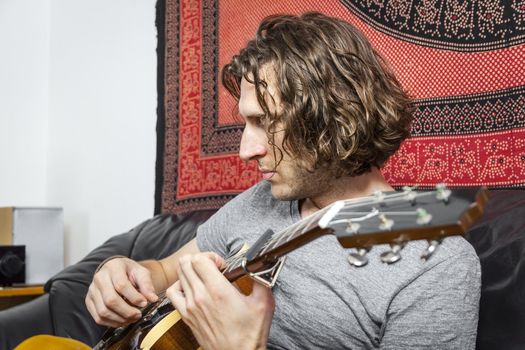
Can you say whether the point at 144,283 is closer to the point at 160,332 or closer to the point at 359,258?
the point at 160,332

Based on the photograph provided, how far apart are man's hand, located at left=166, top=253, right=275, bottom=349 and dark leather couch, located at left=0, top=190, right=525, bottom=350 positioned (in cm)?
50

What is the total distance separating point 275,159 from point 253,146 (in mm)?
52

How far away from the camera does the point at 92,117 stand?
303cm

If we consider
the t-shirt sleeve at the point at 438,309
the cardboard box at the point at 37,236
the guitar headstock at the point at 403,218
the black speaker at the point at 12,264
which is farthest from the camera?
the cardboard box at the point at 37,236

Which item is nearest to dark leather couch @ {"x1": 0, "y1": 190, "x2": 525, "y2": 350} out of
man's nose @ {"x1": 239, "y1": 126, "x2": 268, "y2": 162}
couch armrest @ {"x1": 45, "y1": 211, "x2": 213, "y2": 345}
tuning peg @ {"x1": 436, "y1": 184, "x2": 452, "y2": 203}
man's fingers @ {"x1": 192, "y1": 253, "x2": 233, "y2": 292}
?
couch armrest @ {"x1": 45, "y1": 211, "x2": 213, "y2": 345}

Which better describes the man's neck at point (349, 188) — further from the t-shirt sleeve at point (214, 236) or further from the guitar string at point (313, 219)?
the guitar string at point (313, 219)

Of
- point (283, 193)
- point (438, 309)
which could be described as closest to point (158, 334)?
point (283, 193)

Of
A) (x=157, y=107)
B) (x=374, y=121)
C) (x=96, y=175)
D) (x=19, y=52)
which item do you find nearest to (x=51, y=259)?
(x=96, y=175)

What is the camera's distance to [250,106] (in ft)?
4.51

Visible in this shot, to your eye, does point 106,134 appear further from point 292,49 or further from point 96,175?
point 292,49

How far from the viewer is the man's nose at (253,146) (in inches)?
54.0

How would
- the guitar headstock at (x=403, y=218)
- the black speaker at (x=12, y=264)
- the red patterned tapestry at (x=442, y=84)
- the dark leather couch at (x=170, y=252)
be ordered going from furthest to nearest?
1. the black speaker at (x=12, y=264)
2. the red patterned tapestry at (x=442, y=84)
3. the dark leather couch at (x=170, y=252)
4. the guitar headstock at (x=403, y=218)

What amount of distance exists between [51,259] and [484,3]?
1.91 m

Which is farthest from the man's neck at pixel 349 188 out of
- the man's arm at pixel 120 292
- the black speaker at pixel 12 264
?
the black speaker at pixel 12 264
